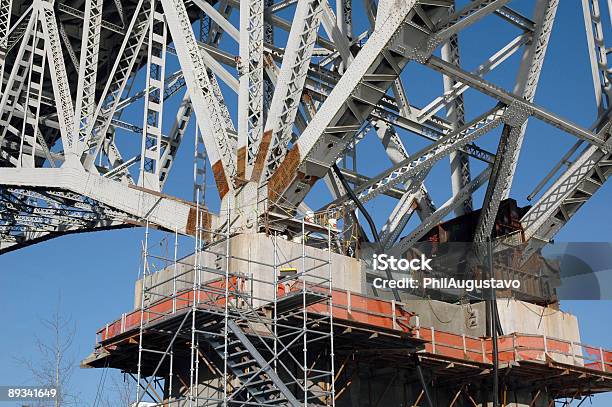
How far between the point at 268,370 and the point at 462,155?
15.3 meters

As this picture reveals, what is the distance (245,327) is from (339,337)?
2.78m

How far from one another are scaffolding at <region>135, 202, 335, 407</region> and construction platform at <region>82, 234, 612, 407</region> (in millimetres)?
49

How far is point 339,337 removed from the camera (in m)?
23.4

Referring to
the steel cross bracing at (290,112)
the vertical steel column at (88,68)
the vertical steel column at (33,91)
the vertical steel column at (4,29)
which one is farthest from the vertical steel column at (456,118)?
the vertical steel column at (4,29)

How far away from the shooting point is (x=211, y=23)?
33500mm

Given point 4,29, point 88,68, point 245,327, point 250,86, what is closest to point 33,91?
point 4,29

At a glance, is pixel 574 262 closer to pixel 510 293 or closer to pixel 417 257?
pixel 510 293

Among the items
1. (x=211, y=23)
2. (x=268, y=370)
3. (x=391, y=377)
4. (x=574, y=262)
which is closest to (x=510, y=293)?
(x=574, y=262)

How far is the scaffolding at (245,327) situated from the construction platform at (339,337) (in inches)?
1.9

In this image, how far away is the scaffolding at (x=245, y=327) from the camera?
2122cm

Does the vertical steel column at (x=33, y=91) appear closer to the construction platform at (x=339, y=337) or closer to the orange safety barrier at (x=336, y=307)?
the construction platform at (x=339, y=337)

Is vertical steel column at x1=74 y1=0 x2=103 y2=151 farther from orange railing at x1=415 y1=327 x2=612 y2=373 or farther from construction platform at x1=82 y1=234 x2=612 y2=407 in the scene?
orange railing at x1=415 y1=327 x2=612 y2=373

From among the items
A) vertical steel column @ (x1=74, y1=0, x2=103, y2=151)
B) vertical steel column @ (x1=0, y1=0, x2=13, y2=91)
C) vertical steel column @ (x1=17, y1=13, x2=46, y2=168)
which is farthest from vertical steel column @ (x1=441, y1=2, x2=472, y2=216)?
vertical steel column @ (x1=0, y1=0, x2=13, y2=91)

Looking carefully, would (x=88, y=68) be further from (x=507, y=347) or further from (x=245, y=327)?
(x=507, y=347)
